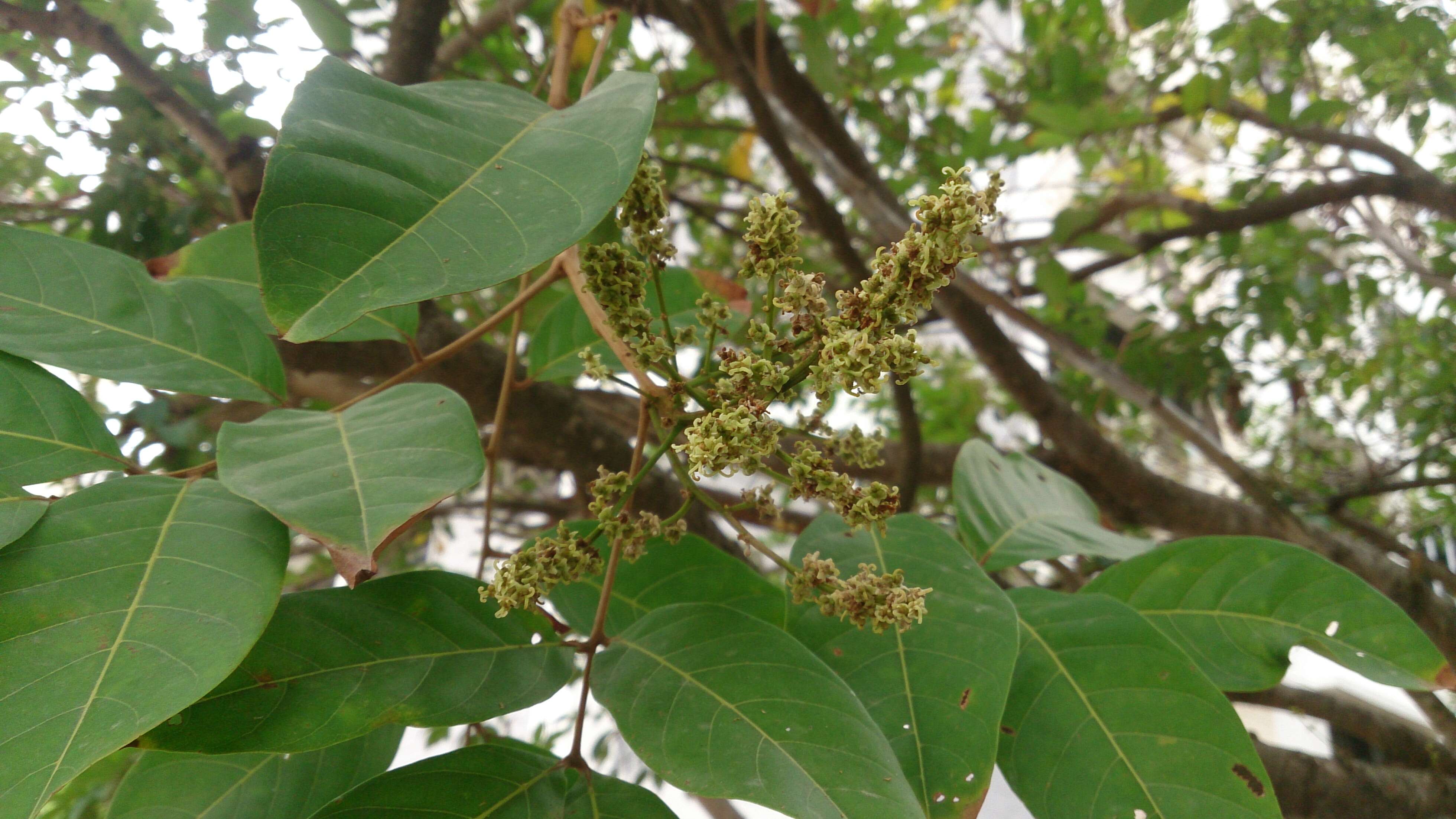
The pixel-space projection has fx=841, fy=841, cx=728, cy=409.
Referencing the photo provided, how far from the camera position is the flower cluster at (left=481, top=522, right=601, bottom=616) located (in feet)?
1.65

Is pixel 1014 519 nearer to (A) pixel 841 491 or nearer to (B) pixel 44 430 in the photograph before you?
(A) pixel 841 491

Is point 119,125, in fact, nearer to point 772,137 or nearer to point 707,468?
point 772,137

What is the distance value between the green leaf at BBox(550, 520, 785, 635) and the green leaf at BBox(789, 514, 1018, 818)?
5 cm

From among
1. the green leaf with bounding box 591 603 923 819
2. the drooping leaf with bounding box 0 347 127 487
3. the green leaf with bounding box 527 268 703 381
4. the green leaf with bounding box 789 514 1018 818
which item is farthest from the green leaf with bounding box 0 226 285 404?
the green leaf with bounding box 789 514 1018 818

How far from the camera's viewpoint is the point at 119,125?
4.37 ft

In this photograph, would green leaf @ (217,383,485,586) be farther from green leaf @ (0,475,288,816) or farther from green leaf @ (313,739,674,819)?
green leaf @ (313,739,674,819)

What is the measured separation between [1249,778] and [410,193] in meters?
0.66

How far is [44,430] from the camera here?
0.57 metres

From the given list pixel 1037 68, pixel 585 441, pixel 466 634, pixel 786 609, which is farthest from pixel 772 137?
pixel 1037 68

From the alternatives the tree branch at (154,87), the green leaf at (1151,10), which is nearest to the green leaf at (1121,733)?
the tree branch at (154,87)

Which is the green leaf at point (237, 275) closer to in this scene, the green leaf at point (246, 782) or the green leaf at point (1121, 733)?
the green leaf at point (246, 782)

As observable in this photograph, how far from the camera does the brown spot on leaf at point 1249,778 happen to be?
1.90ft

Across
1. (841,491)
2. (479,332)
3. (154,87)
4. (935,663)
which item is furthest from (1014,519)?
(154,87)

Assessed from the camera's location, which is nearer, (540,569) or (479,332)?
(540,569)
